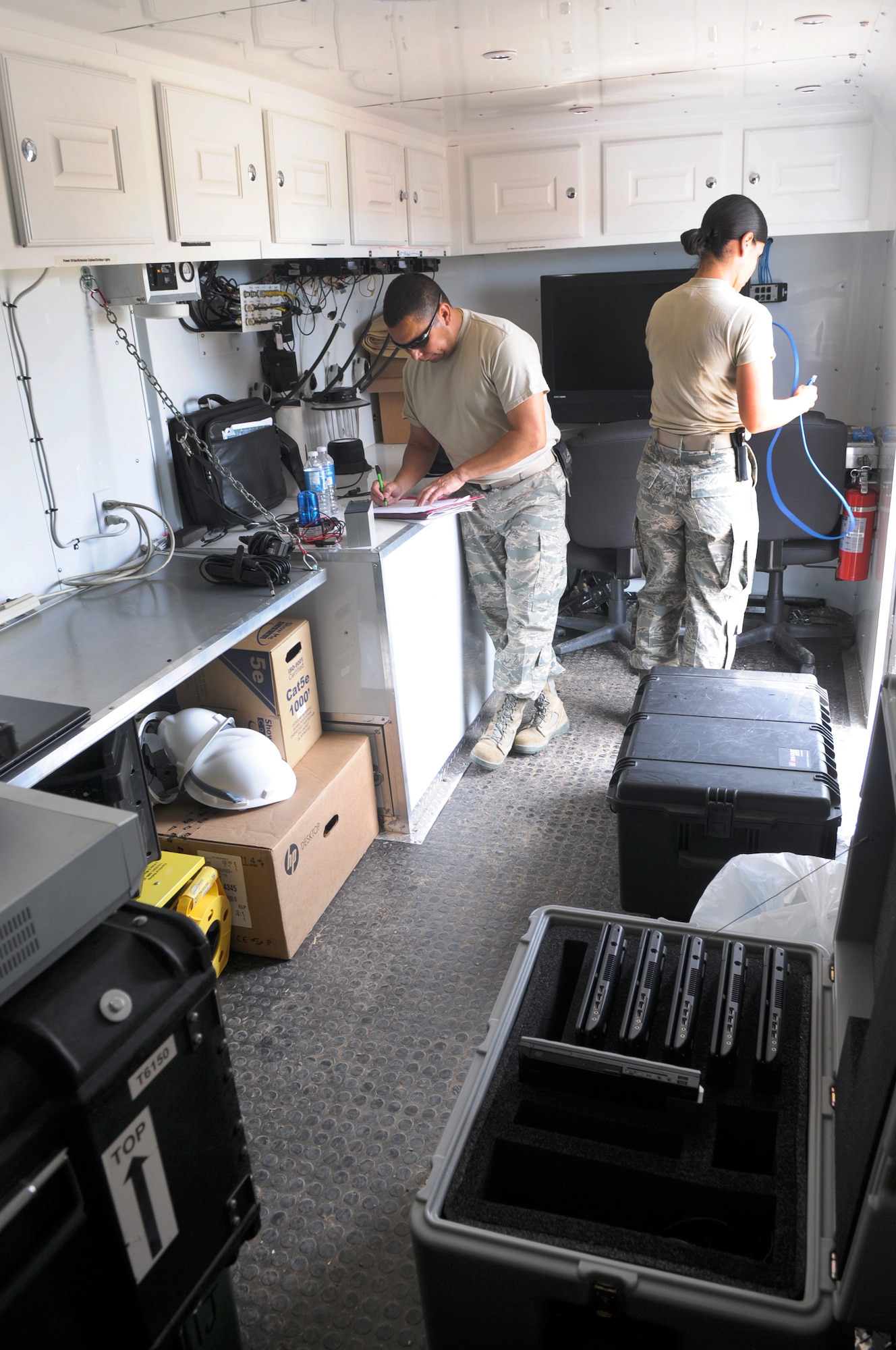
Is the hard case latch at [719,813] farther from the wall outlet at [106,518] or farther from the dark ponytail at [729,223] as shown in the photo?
the wall outlet at [106,518]

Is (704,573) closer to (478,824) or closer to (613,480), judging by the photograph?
(613,480)

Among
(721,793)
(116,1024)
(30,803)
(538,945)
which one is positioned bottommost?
(721,793)

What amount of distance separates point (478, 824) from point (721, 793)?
3.18ft

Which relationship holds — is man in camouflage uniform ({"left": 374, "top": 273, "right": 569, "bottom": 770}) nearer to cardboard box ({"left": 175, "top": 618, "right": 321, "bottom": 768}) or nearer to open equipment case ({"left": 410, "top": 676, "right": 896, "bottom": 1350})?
cardboard box ({"left": 175, "top": 618, "right": 321, "bottom": 768})

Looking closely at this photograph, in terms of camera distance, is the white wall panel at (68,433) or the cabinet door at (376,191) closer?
the white wall panel at (68,433)

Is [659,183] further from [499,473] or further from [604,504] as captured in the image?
[499,473]

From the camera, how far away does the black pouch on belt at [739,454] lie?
2930 mm

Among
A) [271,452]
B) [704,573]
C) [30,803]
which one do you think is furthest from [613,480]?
[30,803]

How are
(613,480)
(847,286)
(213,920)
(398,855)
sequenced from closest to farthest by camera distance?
(213,920) < (398,855) < (613,480) < (847,286)

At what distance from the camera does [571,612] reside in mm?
4375

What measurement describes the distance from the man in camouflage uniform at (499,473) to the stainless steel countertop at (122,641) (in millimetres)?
760

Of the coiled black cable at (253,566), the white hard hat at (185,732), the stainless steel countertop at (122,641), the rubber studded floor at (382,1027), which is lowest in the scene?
the rubber studded floor at (382,1027)

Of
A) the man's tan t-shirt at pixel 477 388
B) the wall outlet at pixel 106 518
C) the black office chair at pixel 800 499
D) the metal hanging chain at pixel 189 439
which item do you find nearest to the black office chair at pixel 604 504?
the man's tan t-shirt at pixel 477 388

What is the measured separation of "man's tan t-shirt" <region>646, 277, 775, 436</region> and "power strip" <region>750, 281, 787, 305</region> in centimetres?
122
